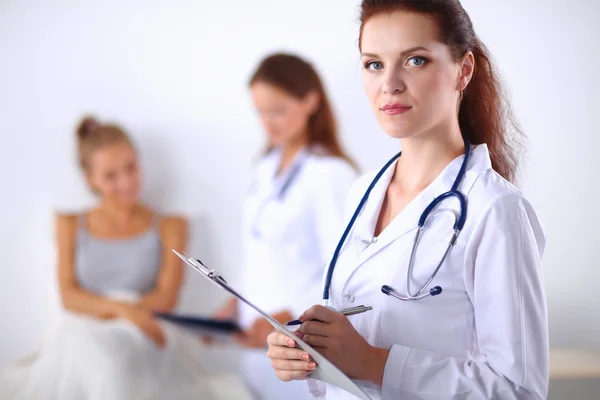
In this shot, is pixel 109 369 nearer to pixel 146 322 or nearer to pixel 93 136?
pixel 146 322

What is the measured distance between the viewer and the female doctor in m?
0.85

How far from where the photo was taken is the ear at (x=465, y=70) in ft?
3.20

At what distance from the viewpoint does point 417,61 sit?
93cm

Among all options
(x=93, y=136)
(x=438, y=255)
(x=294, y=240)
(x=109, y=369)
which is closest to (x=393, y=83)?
(x=438, y=255)

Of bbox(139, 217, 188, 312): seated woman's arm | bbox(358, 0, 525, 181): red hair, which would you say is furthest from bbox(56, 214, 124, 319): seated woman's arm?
bbox(358, 0, 525, 181): red hair

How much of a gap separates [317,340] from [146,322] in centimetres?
158

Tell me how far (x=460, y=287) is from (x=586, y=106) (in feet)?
4.41

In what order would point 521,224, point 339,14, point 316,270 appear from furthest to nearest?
point 339,14, point 316,270, point 521,224

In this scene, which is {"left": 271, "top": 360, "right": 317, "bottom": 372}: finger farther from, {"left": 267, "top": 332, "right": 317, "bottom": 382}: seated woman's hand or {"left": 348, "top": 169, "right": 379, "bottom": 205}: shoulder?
{"left": 348, "top": 169, "right": 379, "bottom": 205}: shoulder

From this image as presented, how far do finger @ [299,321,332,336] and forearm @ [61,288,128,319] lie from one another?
1641 millimetres

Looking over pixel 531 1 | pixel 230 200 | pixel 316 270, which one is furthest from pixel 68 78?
pixel 531 1

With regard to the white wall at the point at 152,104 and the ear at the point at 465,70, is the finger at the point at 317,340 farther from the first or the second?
the white wall at the point at 152,104

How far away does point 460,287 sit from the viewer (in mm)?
897

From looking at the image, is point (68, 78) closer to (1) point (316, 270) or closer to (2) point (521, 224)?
(1) point (316, 270)
